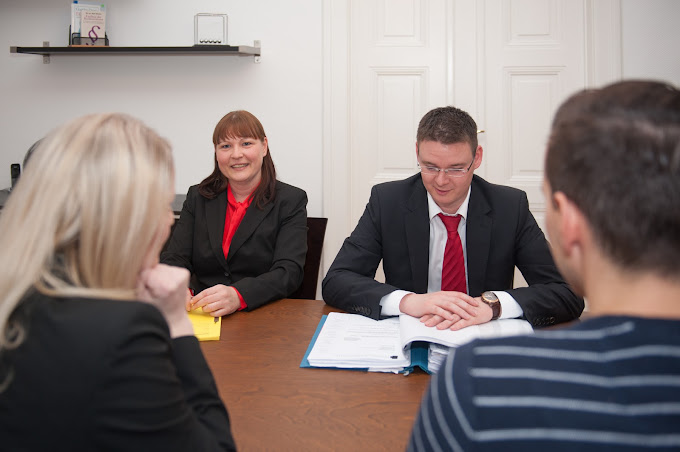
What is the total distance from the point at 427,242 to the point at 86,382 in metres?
1.57

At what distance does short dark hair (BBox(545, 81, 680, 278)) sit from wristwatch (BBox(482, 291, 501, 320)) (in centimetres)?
98

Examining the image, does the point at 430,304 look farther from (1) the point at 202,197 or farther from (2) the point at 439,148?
(1) the point at 202,197

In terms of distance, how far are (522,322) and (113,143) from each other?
121cm

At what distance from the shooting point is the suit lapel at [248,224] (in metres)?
2.48

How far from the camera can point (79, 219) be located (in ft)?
2.68

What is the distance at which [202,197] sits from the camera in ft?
8.65

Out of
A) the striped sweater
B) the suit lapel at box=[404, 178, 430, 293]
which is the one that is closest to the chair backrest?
the suit lapel at box=[404, 178, 430, 293]

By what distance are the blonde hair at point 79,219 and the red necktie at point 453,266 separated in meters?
1.44

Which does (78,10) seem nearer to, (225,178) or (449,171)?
(225,178)

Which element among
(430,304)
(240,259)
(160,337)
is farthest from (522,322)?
(240,259)

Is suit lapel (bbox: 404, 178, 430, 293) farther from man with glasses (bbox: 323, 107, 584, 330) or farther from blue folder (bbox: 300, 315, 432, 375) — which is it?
blue folder (bbox: 300, 315, 432, 375)

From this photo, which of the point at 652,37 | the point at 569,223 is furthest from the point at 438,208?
the point at 652,37

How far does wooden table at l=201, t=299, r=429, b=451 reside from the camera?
3.51 ft

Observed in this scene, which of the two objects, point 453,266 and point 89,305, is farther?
point 453,266
